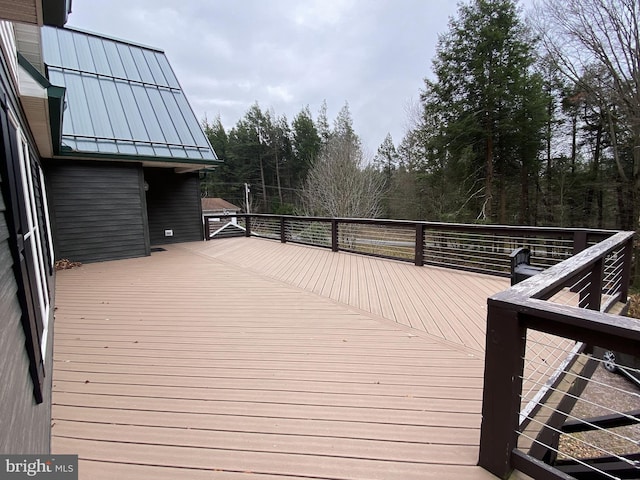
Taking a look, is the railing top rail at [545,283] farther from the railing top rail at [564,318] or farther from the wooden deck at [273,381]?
the wooden deck at [273,381]

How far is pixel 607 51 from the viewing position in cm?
841

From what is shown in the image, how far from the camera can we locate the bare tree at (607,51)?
7973 mm

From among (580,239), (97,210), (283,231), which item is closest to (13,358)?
(580,239)

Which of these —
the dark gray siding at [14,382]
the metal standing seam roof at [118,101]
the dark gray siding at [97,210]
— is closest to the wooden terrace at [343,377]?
the dark gray siding at [14,382]

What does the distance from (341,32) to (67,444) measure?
15115 millimetres

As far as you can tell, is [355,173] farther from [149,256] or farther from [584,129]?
[149,256]

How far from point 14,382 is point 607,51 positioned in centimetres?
1259

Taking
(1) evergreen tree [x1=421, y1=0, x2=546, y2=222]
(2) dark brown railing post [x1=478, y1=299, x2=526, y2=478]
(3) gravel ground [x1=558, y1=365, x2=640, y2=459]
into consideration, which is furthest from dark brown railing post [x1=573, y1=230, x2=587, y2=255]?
(1) evergreen tree [x1=421, y1=0, x2=546, y2=222]

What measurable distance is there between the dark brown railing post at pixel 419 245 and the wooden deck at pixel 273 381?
99 centimetres

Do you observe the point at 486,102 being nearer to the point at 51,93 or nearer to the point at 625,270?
the point at 625,270

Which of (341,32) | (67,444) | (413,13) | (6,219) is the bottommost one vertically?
(67,444)

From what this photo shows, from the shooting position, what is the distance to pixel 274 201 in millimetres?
25422

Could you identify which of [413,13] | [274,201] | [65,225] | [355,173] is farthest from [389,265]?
[274,201]

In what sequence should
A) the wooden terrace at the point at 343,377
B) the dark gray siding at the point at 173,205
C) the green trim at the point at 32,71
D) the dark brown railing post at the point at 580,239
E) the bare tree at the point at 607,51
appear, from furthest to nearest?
the dark gray siding at the point at 173,205
the bare tree at the point at 607,51
the dark brown railing post at the point at 580,239
the green trim at the point at 32,71
the wooden terrace at the point at 343,377
